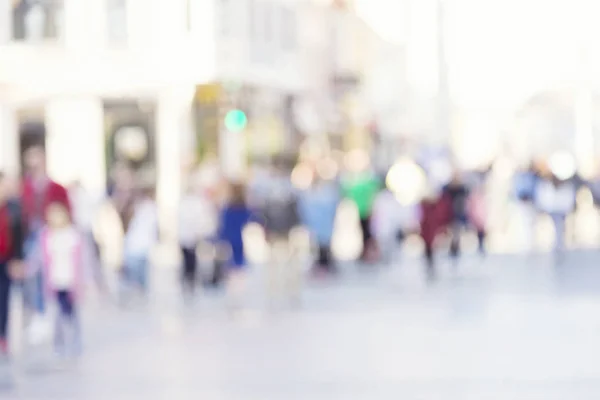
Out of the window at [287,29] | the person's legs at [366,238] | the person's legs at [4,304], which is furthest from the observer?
the window at [287,29]

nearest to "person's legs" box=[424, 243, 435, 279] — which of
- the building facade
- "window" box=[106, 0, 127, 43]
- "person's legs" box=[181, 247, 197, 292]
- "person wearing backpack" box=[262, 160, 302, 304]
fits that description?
"person wearing backpack" box=[262, 160, 302, 304]

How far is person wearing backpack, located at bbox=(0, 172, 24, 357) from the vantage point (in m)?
12.6

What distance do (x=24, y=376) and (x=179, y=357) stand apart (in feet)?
4.77

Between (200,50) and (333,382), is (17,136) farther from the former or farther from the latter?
(333,382)

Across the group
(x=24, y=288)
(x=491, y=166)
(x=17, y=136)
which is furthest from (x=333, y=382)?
(x=17, y=136)

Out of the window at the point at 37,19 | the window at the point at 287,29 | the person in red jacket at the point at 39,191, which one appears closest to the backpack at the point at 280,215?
the person in red jacket at the point at 39,191

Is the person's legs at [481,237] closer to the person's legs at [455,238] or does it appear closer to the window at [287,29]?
the person's legs at [455,238]

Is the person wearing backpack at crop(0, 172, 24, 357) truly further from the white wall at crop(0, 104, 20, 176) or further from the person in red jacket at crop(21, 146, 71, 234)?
the white wall at crop(0, 104, 20, 176)

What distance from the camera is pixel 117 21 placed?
3684 centimetres

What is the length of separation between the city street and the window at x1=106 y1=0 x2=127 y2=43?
53.4ft

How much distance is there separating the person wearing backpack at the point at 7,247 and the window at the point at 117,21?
24418 millimetres

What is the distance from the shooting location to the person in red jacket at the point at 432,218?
857 inches

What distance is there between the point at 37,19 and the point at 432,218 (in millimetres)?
15953

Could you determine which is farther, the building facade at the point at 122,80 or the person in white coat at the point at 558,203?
the building facade at the point at 122,80
